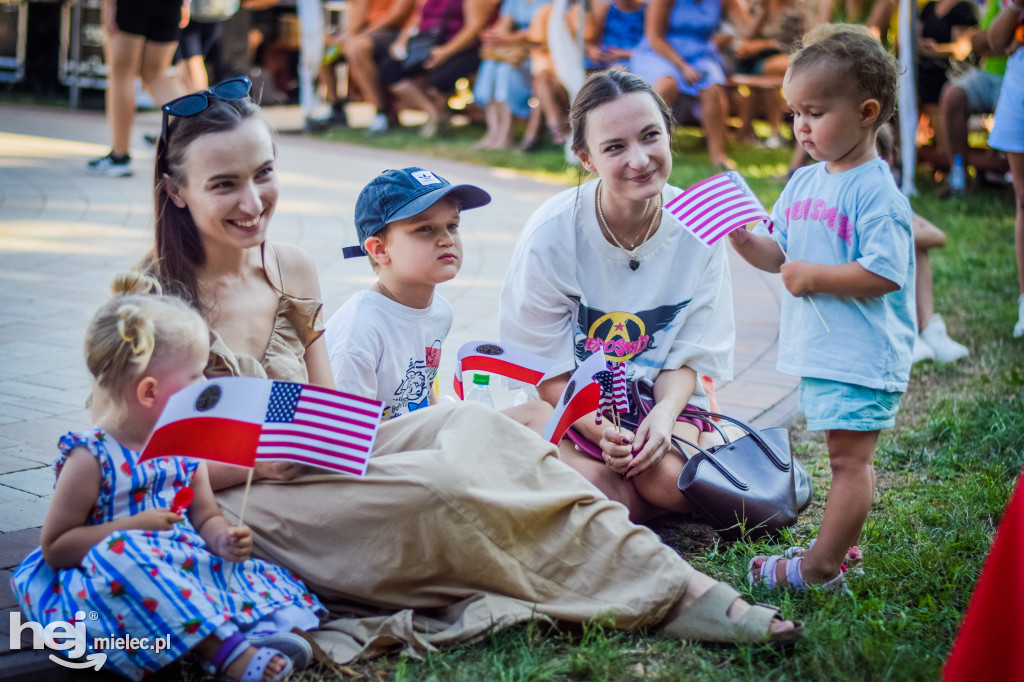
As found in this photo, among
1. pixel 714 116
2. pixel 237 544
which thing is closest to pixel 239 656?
pixel 237 544

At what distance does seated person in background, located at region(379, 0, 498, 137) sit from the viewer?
12258mm

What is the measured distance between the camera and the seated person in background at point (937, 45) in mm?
9789

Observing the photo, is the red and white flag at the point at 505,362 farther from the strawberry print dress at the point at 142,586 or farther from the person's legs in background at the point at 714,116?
the person's legs in background at the point at 714,116

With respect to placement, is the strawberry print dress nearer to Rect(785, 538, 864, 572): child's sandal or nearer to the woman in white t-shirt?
the woman in white t-shirt

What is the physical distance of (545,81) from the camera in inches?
436

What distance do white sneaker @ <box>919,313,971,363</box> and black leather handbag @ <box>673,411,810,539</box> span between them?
2.16m

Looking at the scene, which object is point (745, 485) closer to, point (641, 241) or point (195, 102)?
point (641, 241)

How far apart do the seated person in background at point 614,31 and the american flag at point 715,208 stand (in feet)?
27.1

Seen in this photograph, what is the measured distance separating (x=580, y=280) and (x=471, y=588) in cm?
117

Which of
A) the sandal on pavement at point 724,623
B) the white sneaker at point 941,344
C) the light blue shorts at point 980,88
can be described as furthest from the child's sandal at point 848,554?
the light blue shorts at point 980,88

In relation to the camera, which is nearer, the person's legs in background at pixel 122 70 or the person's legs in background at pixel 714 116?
the person's legs in background at pixel 122 70

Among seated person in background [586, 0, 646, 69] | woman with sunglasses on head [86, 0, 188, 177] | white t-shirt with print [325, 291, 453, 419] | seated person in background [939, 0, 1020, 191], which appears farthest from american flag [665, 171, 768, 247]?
seated person in background [586, 0, 646, 69]

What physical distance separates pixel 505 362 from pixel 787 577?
39.3 inches

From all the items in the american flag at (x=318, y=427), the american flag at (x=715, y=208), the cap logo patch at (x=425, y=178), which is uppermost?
the american flag at (x=715, y=208)
